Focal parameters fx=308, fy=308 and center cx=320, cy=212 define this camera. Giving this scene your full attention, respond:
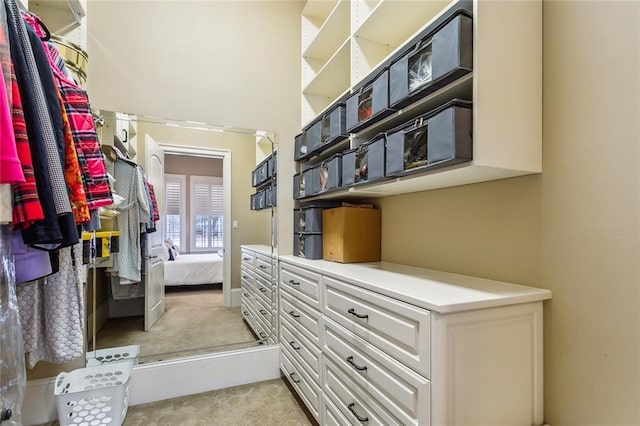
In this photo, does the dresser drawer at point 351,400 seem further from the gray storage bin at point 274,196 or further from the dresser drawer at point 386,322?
the gray storage bin at point 274,196

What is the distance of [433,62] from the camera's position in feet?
3.56

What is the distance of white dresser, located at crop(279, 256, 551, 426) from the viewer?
3.02ft

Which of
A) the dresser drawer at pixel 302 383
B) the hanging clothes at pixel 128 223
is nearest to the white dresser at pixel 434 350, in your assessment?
the dresser drawer at pixel 302 383

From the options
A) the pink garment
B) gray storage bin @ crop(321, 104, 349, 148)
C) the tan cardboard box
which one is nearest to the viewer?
the pink garment

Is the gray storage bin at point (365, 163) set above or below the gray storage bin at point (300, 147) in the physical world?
below

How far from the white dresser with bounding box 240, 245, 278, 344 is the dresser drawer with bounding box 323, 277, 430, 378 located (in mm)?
1072

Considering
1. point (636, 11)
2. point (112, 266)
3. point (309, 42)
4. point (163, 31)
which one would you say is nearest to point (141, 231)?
point (112, 266)

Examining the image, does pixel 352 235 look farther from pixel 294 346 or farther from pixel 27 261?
pixel 27 261

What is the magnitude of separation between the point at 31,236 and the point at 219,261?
182 cm

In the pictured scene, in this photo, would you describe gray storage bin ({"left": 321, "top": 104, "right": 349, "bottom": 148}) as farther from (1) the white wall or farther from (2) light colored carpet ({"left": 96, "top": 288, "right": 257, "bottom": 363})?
(2) light colored carpet ({"left": 96, "top": 288, "right": 257, "bottom": 363})

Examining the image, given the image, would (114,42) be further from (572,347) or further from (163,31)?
(572,347)

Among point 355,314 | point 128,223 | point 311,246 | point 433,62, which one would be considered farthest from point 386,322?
point 128,223

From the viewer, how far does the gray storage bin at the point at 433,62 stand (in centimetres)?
99

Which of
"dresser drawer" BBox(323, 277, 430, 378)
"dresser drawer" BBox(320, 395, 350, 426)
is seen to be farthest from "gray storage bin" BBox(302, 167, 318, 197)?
"dresser drawer" BBox(320, 395, 350, 426)
